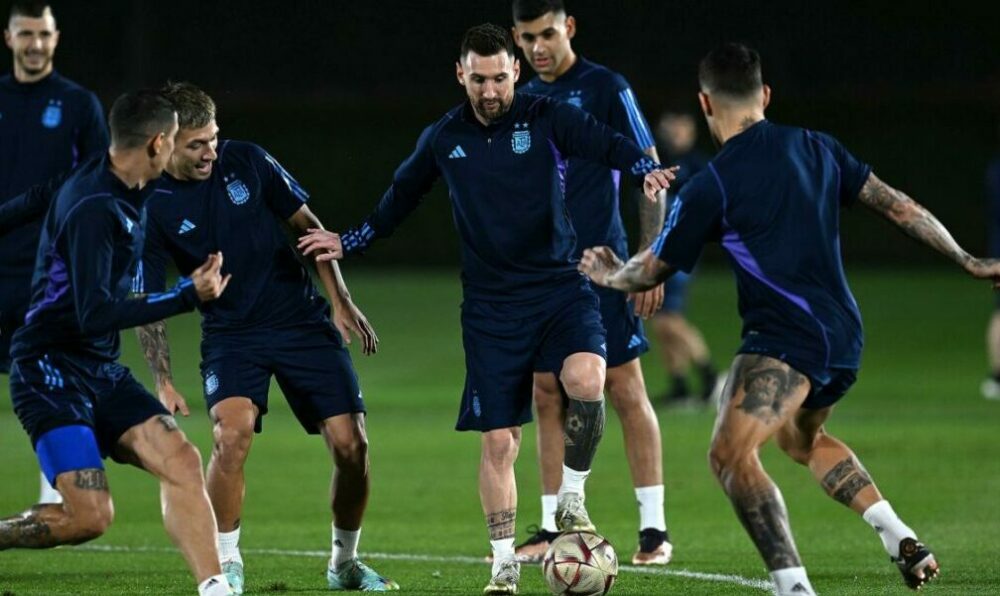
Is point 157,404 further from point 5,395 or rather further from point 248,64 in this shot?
point 248,64

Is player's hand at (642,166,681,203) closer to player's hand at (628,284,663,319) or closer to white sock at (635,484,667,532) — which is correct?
player's hand at (628,284,663,319)

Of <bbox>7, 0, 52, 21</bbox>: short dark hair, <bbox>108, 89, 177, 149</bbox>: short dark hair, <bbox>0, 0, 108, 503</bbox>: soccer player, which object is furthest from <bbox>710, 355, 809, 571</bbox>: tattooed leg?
<bbox>7, 0, 52, 21</bbox>: short dark hair

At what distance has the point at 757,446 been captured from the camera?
7.13m

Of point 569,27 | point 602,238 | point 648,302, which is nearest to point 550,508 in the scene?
point 648,302

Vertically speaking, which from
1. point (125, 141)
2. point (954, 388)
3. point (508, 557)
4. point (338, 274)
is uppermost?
point (125, 141)

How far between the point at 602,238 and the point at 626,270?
79.2 inches

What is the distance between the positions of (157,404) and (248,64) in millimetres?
29629

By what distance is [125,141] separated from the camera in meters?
7.14

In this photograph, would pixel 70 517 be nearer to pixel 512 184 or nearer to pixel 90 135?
pixel 512 184

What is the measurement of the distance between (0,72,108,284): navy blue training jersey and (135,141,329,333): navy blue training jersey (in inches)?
82.2

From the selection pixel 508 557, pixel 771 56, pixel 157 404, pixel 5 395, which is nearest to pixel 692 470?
pixel 508 557

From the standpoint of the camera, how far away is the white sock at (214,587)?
7.07 meters

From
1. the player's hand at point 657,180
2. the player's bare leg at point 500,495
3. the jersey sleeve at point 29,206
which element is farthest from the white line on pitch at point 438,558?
the jersey sleeve at point 29,206

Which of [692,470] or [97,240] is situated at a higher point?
[97,240]
